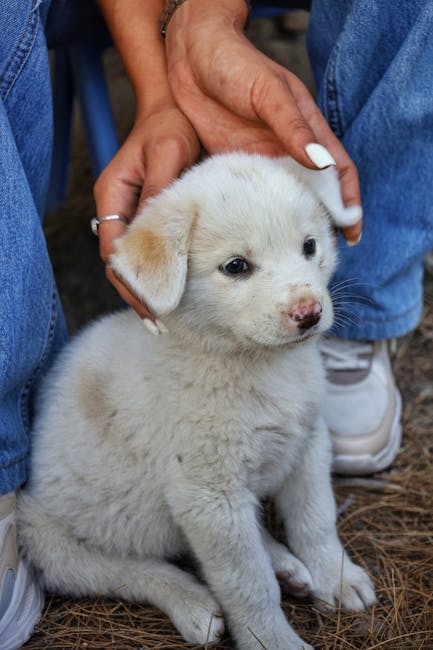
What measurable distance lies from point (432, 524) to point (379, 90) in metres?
1.31

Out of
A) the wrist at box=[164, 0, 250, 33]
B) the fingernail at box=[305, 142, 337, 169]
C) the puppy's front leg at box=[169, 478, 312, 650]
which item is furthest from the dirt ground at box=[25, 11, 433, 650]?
the wrist at box=[164, 0, 250, 33]

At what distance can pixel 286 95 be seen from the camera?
5.79 ft

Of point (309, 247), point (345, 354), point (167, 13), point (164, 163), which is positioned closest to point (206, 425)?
point (309, 247)

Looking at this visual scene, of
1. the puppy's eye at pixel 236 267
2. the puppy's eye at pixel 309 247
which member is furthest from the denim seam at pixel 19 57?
the puppy's eye at pixel 309 247

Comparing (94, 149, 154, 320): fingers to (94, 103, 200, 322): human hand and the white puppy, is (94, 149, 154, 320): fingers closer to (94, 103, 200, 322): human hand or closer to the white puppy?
(94, 103, 200, 322): human hand

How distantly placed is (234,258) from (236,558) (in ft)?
2.42

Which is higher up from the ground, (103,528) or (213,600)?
(103,528)

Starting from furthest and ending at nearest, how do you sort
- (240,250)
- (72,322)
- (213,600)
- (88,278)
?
(88,278), (72,322), (213,600), (240,250)

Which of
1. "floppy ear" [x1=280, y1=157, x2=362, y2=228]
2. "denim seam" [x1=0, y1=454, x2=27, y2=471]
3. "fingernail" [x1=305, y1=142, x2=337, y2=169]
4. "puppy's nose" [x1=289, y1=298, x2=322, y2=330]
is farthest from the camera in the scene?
"denim seam" [x1=0, y1=454, x2=27, y2=471]

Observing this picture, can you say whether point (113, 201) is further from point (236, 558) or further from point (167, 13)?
point (236, 558)

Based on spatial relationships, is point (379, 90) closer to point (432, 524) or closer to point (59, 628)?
point (432, 524)

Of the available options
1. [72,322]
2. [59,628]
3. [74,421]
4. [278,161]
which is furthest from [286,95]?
[72,322]

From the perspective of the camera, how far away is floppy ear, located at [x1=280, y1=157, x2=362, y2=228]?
1.78 metres

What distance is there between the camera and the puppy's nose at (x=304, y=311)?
5.08ft
